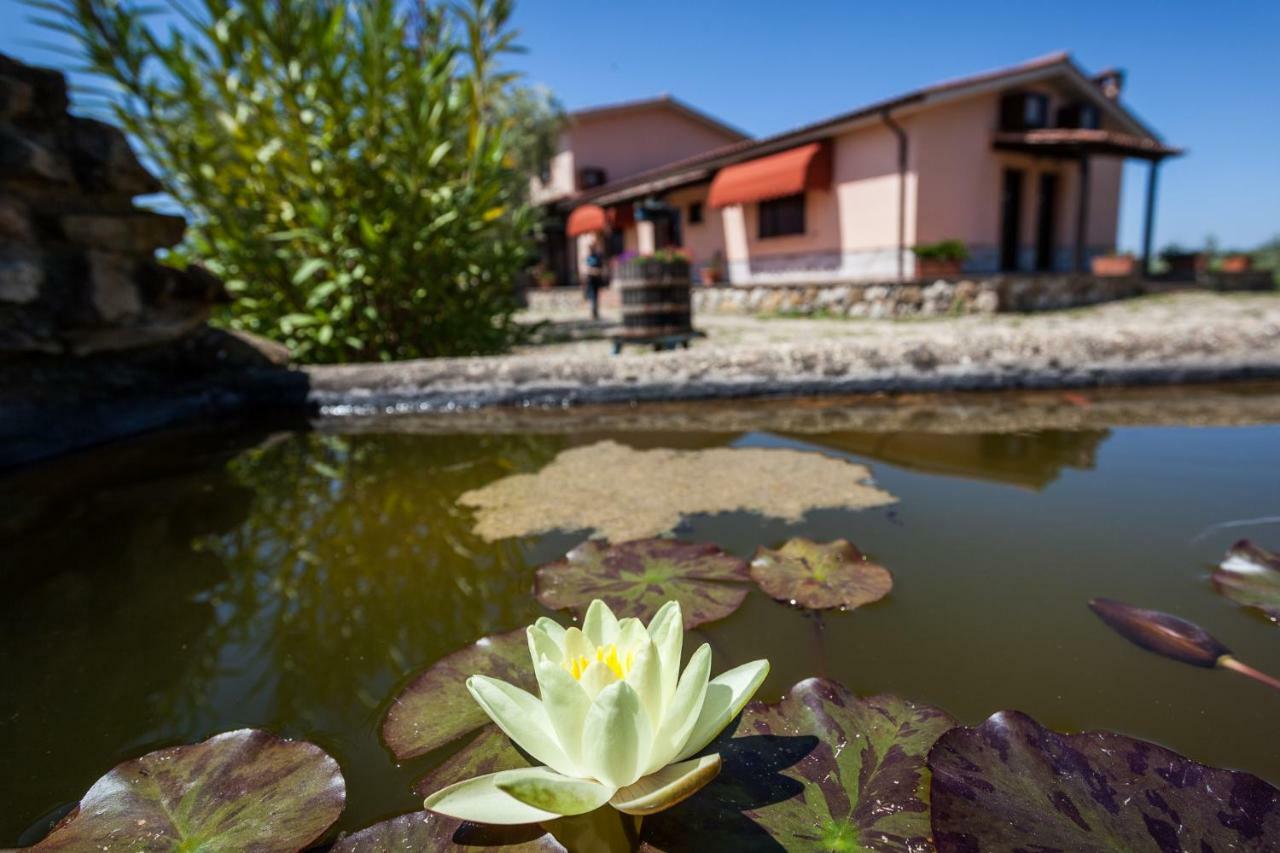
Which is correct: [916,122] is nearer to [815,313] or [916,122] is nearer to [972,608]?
[815,313]

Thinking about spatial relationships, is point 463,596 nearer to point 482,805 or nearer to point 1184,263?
point 482,805

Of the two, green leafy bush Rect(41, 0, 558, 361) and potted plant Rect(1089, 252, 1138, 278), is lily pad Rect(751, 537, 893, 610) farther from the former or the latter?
potted plant Rect(1089, 252, 1138, 278)

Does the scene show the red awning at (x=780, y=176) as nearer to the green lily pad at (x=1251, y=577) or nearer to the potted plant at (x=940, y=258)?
the potted plant at (x=940, y=258)

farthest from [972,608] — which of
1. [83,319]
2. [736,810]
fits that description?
[83,319]

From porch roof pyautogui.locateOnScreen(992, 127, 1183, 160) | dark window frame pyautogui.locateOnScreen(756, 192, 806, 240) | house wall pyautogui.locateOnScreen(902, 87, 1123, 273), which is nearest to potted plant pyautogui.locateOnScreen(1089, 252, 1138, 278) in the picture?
house wall pyautogui.locateOnScreen(902, 87, 1123, 273)

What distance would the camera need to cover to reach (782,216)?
11383mm

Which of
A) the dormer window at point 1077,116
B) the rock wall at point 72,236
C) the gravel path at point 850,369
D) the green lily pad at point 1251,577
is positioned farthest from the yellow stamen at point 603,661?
the dormer window at point 1077,116

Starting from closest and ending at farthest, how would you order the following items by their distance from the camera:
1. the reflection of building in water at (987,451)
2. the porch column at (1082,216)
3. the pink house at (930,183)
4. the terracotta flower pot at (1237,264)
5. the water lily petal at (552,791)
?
1. the water lily petal at (552,791)
2. the reflection of building in water at (987,451)
3. the pink house at (930,183)
4. the porch column at (1082,216)
5. the terracotta flower pot at (1237,264)

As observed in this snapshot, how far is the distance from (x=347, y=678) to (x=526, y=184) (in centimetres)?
1424

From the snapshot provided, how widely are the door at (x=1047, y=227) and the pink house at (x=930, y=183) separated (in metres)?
0.02

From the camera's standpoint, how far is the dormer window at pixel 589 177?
1622 cm

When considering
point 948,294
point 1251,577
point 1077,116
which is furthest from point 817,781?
point 1077,116

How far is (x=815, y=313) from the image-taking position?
31.9ft

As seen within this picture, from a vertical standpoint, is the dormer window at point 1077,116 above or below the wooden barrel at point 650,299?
above
